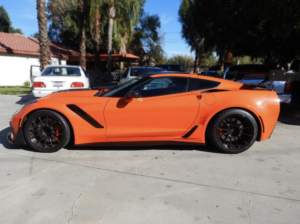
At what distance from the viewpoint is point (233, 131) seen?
4109 mm

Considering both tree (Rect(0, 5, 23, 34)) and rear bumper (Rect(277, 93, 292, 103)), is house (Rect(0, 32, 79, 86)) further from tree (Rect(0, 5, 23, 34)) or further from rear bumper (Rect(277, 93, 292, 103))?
tree (Rect(0, 5, 23, 34))

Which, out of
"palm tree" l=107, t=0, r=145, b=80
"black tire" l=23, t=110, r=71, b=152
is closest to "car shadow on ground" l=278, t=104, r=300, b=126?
"black tire" l=23, t=110, r=71, b=152

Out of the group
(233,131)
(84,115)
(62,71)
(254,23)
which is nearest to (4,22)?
(62,71)

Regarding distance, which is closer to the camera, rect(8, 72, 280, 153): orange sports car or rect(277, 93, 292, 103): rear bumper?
rect(8, 72, 280, 153): orange sports car

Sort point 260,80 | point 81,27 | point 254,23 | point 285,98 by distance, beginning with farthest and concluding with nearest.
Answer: point 81,27
point 254,23
point 260,80
point 285,98

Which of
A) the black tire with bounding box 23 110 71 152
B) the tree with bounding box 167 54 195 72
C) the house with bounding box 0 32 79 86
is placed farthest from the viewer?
the tree with bounding box 167 54 195 72

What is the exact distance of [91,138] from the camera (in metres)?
3.97

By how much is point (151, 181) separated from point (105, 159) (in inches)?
40.3

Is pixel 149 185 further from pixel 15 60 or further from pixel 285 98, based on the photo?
pixel 15 60

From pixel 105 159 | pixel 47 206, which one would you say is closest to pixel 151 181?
pixel 105 159

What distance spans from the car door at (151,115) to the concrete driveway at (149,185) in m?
0.41

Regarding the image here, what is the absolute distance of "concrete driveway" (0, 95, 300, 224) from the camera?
8.13 feet

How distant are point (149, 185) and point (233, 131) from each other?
1.87 metres

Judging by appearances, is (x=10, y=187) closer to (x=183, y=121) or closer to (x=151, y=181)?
(x=151, y=181)
